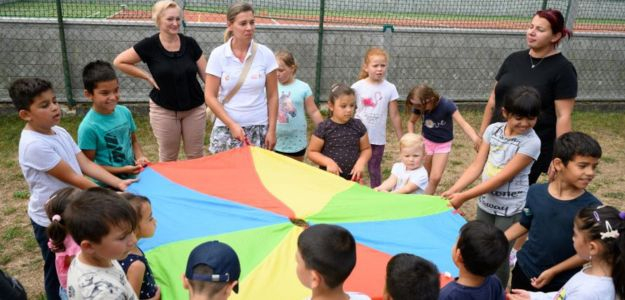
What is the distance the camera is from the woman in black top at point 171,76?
4.38m

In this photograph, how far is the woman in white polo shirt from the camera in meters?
4.05

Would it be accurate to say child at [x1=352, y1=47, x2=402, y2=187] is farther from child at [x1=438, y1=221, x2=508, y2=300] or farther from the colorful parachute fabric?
child at [x1=438, y1=221, x2=508, y2=300]

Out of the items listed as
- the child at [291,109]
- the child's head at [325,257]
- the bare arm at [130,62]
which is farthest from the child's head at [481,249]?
the bare arm at [130,62]

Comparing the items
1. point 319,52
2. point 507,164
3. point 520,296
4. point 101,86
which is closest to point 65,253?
A: point 101,86

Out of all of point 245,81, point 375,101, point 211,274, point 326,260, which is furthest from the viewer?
point 375,101

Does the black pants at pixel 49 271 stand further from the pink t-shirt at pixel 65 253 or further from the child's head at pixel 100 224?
the child's head at pixel 100 224

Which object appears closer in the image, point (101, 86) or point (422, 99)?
point (101, 86)

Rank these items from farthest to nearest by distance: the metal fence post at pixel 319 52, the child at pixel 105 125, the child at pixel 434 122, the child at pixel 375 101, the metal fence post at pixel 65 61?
the metal fence post at pixel 319 52 → the metal fence post at pixel 65 61 → the child at pixel 375 101 → the child at pixel 434 122 → the child at pixel 105 125

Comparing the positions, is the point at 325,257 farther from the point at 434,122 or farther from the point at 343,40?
the point at 343,40

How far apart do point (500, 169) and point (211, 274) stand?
213 centimetres

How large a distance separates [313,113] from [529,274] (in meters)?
2.21

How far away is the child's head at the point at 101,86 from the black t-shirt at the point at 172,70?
2.98 ft

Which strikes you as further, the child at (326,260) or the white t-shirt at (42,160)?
the white t-shirt at (42,160)

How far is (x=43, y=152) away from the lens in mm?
2936
